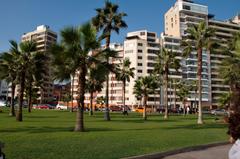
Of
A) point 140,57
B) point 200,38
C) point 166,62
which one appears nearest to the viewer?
point 200,38

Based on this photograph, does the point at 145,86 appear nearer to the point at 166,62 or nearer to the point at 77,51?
the point at 166,62

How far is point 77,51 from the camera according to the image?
712 inches

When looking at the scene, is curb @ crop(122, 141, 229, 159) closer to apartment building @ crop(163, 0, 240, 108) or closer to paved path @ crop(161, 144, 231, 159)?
paved path @ crop(161, 144, 231, 159)

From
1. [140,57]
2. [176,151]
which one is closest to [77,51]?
[176,151]

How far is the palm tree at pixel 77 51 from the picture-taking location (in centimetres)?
1809

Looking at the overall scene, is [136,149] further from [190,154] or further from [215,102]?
[215,102]

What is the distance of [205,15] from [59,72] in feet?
381

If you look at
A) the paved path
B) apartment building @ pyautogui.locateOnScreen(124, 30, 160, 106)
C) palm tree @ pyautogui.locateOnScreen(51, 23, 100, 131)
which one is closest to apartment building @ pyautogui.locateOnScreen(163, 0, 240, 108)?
apartment building @ pyautogui.locateOnScreen(124, 30, 160, 106)

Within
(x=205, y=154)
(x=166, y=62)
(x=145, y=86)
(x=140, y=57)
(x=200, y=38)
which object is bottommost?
(x=205, y=154)

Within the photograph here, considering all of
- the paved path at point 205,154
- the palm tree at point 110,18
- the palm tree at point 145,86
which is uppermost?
the palm tree at point 110,18

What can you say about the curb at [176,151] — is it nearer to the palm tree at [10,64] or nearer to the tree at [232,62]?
the tree at [232,62]

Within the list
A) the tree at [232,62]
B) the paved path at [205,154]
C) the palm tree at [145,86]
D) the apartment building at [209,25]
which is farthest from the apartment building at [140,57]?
the paved path at [205,154]

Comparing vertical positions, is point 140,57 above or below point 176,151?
above

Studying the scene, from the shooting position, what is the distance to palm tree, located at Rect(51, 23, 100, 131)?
59.4 ft
